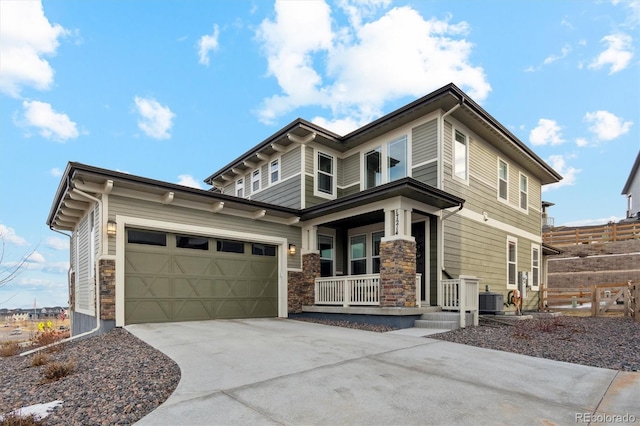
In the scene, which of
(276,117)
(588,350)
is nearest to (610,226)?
(588,350)

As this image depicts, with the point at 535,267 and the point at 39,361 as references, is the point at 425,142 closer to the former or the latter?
the point at 535,267

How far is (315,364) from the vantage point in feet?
16.3

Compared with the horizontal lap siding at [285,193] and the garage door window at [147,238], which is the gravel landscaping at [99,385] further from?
the horizontal lap siding at [285,193]

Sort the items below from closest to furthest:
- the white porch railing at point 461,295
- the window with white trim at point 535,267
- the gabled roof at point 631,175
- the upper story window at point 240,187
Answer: the white porch railing at point 461,295
the window with white trim at point 535,267
the upper story window at point 240,187
the gabled roof at point 631,175

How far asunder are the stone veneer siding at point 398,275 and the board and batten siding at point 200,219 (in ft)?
11.2

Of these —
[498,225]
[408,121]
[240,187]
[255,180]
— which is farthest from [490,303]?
[240,187]

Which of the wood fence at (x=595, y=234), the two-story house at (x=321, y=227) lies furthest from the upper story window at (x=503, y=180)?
the wood fence at (x=595, y=234)

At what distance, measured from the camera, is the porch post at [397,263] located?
29.2ft

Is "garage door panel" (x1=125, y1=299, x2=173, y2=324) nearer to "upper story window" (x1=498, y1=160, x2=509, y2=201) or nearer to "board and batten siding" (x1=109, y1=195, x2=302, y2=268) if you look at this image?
"board and batten siding" (x1=109, y1=195, x2=302, y2=268)

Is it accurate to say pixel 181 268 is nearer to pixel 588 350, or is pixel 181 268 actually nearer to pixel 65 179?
pixel 65 179

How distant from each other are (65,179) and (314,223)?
6.68 meters

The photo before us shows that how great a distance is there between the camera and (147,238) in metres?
8.90

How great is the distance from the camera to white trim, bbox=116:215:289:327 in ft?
27.0

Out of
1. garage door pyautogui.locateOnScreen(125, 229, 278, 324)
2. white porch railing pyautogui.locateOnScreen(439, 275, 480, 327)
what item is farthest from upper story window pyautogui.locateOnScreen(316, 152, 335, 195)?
white porch railing pyautogui.locateOnScreen(439, 275, 480, 327)
